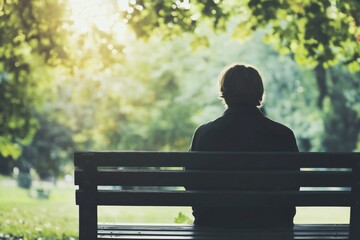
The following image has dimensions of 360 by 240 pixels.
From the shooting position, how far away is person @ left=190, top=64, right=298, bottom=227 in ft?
12.0

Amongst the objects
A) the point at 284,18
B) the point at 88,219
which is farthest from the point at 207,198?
the point at 284,18

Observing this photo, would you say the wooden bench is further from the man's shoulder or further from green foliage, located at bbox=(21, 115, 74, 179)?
green foliage, located at bbox=(21, 115, 74, 179)

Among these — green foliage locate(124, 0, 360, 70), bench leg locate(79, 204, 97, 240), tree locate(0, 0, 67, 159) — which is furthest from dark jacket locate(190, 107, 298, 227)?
tree locate(0, 0, 67, 159)

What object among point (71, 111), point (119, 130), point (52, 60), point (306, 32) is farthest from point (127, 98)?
point (306, 32)

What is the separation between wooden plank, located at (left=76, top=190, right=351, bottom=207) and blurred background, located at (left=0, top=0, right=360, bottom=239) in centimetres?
299

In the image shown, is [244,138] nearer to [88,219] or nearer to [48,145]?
A: [88,219]

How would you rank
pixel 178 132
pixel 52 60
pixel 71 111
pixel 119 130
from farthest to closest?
pixel 71 111
pixel 119 130
pixel 178 132
pixel 52 60

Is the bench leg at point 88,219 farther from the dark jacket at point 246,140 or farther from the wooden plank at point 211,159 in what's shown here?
the dark jacket at point 246,140

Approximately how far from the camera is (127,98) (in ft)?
110

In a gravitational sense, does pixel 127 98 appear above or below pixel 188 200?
above

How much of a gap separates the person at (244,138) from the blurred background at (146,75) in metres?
3.05

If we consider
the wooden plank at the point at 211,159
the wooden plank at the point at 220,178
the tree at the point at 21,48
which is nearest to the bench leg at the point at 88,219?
the wooden plank at the point at 220,178

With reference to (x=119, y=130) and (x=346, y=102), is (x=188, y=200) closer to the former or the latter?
(x=346, y=102)

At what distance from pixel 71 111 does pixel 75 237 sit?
36256mm
